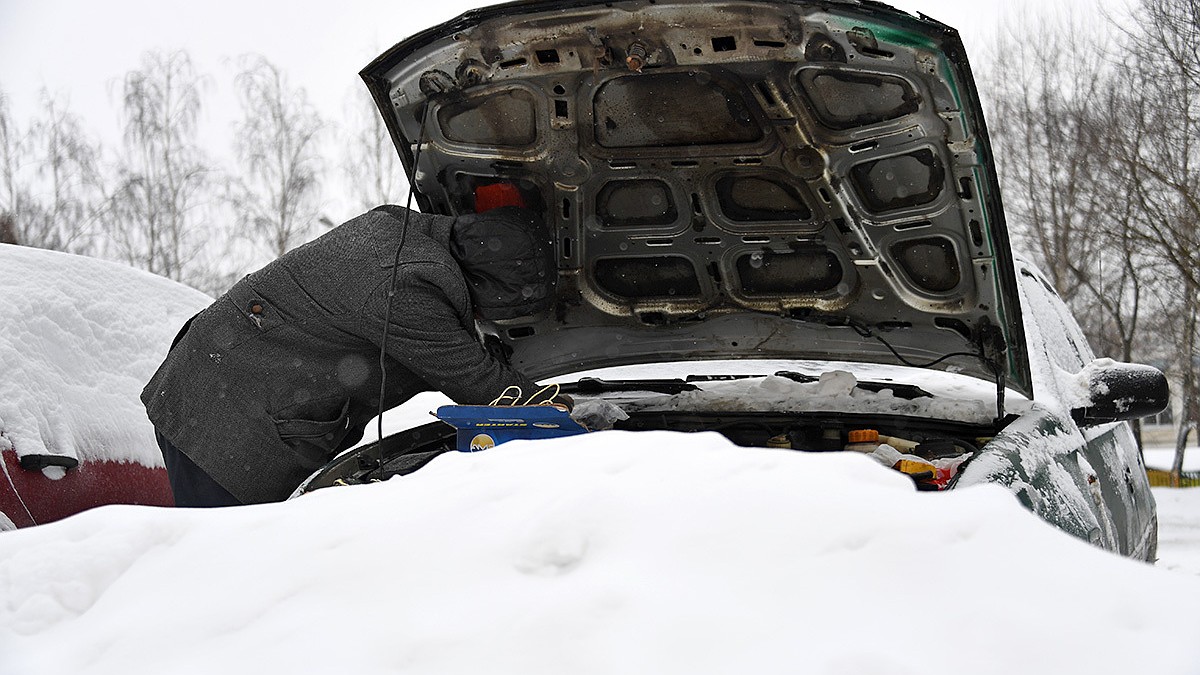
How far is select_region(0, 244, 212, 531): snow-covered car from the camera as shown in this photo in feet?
10.2

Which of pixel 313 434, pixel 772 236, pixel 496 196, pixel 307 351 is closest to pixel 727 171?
pixel 772 236

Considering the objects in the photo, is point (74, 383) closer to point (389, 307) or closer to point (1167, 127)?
point (389, 307)

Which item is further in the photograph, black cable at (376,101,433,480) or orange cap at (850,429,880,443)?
orange cap at (850,429,880,443)

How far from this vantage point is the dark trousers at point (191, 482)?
3.28 metres

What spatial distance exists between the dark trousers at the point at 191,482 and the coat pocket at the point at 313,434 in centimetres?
25

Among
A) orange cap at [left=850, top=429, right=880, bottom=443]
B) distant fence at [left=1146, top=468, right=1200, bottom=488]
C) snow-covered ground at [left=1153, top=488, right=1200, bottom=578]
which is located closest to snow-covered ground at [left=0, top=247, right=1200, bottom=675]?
orange cap at [left=850, top=429, right=880, bottom=443]

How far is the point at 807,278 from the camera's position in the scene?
3.76 metres

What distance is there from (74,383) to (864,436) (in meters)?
2.66

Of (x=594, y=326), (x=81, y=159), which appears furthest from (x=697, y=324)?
(x=81, y=159)

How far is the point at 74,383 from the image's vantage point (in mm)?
3471

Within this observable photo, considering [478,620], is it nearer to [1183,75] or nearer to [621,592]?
[621,592]

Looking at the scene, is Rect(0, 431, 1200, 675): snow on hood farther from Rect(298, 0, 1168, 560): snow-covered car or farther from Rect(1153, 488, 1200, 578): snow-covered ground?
Rect(1153, 488, 1200, 578): snow-covered ground

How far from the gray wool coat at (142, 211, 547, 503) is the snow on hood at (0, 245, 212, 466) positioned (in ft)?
1.07

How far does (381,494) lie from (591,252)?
219 centimetres
